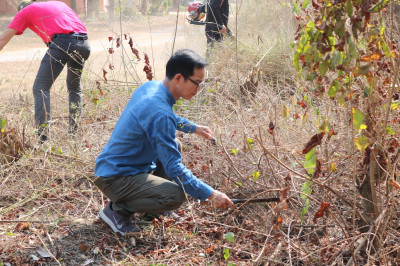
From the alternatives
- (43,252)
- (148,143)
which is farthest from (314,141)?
(43,252)

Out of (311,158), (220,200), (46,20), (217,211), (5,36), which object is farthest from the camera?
(46,20)

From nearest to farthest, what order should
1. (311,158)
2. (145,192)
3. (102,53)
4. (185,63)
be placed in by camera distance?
1. (311,158)
2. (185,63)
3. (145,192)
4. (102,53)

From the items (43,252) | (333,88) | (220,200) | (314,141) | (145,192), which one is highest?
(333,88)

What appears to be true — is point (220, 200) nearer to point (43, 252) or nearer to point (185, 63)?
point (185, 63)

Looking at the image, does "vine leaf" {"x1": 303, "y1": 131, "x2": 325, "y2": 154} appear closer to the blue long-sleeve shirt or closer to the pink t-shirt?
A: the blue long-sleeve shirt

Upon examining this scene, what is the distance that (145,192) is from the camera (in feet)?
11.0

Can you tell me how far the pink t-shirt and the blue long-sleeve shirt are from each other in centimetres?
219

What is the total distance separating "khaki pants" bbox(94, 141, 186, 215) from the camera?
10.9ft

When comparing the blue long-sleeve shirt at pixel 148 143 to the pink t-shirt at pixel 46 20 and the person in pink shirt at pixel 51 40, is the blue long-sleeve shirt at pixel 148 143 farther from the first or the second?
the pink t-shirt at pixel 46 20

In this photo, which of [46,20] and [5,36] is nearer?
[5,36]

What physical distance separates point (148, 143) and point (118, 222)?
0.56m

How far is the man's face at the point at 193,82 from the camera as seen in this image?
3260 millimetres

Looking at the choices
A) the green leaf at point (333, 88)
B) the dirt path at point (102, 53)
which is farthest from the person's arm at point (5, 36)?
the green leaf at point (333, 88)

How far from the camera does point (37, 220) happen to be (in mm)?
3629
